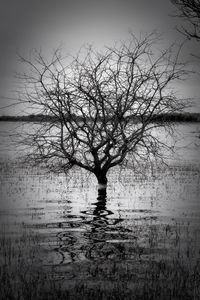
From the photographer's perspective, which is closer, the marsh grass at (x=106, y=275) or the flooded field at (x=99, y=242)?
the marsh grass at (x=106, y=275)

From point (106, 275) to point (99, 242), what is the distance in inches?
104

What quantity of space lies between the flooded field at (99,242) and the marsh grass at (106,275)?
17mm

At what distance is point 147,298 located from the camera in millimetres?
7695

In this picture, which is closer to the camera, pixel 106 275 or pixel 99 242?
pixel 106 275

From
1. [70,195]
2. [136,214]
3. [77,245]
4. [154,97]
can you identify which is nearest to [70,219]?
[136,214]

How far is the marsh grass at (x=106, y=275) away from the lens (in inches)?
308

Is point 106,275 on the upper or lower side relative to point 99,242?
lower

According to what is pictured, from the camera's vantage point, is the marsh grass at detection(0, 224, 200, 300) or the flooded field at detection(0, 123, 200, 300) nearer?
the marsh grass at detection(0, 224, 200, 300)

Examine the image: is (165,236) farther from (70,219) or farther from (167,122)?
(167,122)

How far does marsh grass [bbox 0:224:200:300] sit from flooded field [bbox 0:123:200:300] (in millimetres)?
17

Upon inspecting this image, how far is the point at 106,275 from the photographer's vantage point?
880cm

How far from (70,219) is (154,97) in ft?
26.6

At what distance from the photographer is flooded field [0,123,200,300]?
26.7 feet

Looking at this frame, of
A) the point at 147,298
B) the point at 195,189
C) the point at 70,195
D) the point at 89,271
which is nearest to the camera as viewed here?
the point at 147,298
